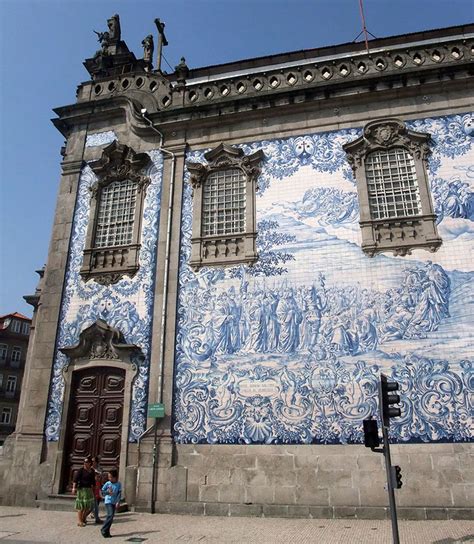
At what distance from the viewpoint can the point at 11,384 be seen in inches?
1542

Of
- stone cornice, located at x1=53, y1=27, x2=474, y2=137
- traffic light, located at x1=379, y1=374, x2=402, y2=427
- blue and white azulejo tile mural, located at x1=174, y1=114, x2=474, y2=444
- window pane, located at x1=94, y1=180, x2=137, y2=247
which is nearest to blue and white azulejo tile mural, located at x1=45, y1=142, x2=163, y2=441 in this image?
window pane, located at x1=94, y1=180, x2=137, y2=247

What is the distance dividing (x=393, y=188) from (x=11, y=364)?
37.1 meters

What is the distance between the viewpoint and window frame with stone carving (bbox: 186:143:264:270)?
11.4 metres

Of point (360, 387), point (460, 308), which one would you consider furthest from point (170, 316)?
point (460, 308)

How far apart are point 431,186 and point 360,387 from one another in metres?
4.80

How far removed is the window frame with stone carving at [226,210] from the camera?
11.4 meters

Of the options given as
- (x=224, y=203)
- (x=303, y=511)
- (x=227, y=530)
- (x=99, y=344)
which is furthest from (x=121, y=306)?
(x=303, y=511)

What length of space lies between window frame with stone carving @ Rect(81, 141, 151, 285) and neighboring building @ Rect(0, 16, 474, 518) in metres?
0.05

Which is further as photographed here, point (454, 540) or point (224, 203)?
point (224, 203)

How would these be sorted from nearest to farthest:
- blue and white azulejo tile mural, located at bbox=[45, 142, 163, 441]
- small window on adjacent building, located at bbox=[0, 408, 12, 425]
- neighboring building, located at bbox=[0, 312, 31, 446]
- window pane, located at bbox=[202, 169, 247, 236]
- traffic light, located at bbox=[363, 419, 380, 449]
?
1. traffic light, located at bbox=[363, 419, 380, 449]
2. blue and white azulejo tile mural, located at bbox=[45, 142, 163, 441]
3. window pane, located at bbox=[202, 169, 247, 236]
4. small window on adjacent building, located at bbox=[0, 408, 12, 425]
5. neighboring building, located at bbox=[0, 312, 31, 446]

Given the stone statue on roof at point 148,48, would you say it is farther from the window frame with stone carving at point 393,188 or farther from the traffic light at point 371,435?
the traffic light at point 371,435

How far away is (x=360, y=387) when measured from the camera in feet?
31.7

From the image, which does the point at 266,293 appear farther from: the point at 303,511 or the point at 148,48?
the point at 148,48

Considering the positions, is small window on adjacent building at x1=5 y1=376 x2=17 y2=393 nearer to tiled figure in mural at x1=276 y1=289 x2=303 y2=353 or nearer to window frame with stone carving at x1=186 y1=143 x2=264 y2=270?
window frame with stone carving at x1=186 y1=143 x2=264 y2=270
